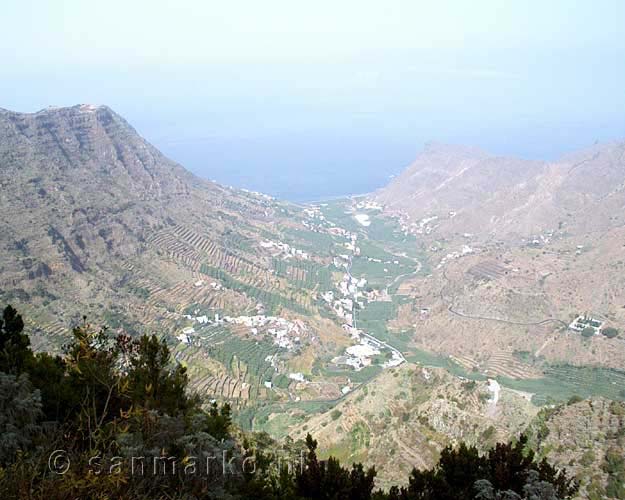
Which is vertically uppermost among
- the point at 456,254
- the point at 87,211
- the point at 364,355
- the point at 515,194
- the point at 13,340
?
the point at 13,340

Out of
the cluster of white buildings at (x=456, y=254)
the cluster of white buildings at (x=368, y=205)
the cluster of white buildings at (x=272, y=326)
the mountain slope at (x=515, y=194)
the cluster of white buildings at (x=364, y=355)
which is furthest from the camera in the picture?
the cluster of white buildings at (x=368, y=205)

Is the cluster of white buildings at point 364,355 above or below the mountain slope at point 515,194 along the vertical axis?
below

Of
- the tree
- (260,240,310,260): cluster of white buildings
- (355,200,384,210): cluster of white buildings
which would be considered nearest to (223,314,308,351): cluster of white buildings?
(260,240,310,260): cluster of white buildings

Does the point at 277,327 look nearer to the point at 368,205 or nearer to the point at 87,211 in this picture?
the point at 87,211

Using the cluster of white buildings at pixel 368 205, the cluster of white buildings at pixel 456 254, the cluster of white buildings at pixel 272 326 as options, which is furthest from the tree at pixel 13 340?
the cluster of white buildings at pixel 368 205

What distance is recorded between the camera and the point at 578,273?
158ft

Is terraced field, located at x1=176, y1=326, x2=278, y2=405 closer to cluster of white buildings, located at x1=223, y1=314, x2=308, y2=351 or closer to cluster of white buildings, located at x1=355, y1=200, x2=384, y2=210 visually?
cluster of white buildings, located at x1=223, y1=314, x2=308, y2=351

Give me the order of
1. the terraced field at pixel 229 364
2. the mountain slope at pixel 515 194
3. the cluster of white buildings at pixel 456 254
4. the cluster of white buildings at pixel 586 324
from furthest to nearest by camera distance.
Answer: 1. the mountain slope at pixel 515 194
2. the cluster of white buildings at pixel 456 254
3. the cluster of white buildings at pixel 586 324
4. the terraced field at pixel 229 364

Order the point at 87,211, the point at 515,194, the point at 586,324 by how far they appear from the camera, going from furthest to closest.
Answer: the point at 515,194 → the point at 87,211 → the point at 586,324

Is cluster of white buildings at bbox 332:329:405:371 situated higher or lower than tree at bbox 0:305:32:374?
lower

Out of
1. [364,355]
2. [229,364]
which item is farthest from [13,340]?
[364,355]

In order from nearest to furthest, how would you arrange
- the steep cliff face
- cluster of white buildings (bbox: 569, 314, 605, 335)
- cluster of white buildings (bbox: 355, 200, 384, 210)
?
1. cluster of white buildings (bbox: 569, 314, 605, 335)
2. the steep cliff face
3. cluster of white buildings (bbox: 355, 200, 384, 210)

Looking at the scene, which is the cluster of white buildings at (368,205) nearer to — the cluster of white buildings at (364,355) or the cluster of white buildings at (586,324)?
the cluster of white buildings at (364,355)

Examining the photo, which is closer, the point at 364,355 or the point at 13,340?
the point at 13,340
